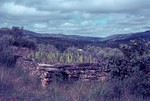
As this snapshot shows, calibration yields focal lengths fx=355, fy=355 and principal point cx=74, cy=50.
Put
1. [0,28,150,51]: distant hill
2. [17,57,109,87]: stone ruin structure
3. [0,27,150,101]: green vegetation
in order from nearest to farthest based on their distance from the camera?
[0,27,150,101]: green vegetation < [17,57,109,87]: stone ruin structure < [0,28,150,51]: distant hill

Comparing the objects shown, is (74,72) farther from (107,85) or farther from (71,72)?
(107,85)

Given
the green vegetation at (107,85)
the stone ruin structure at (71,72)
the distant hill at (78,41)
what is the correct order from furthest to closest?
the distant hill at (78,41) → the stone ruin structure at (71,72) → the green vegetation at (107,85)

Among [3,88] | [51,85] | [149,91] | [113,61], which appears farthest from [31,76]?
[149,91]

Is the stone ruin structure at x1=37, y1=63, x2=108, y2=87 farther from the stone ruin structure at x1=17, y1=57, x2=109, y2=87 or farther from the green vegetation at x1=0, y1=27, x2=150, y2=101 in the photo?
the green vegetation at x1=0, y1=27, x2=150, y2=101

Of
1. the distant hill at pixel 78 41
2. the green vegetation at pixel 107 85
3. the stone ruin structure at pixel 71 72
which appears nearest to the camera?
the green vegetation at pixel 107 85

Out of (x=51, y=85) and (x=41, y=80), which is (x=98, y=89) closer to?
(x=51, y=85)

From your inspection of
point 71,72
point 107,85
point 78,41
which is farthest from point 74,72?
point 78,41

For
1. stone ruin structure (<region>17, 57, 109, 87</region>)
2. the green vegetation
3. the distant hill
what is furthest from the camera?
the distant hill

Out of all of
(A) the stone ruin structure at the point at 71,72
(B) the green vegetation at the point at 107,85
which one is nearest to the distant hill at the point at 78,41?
(A) the stone ruin structure at the point at 71,72

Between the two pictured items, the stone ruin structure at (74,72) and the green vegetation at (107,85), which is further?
the stone ruin structure at (74,72)

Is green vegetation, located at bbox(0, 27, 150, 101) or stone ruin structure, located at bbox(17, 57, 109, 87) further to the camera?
stone ruin structure, located at bbox(17, 57, 109, 87)

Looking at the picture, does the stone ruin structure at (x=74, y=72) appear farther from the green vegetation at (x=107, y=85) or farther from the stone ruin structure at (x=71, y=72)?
the green vegetation at (x=107, y=85)

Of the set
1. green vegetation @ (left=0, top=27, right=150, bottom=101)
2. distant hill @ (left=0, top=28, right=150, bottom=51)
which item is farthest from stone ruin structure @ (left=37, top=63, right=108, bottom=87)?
distant hill @ (left=0, top=28, right=150, bottom=51)

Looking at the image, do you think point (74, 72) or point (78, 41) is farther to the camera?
point (78, 41)
